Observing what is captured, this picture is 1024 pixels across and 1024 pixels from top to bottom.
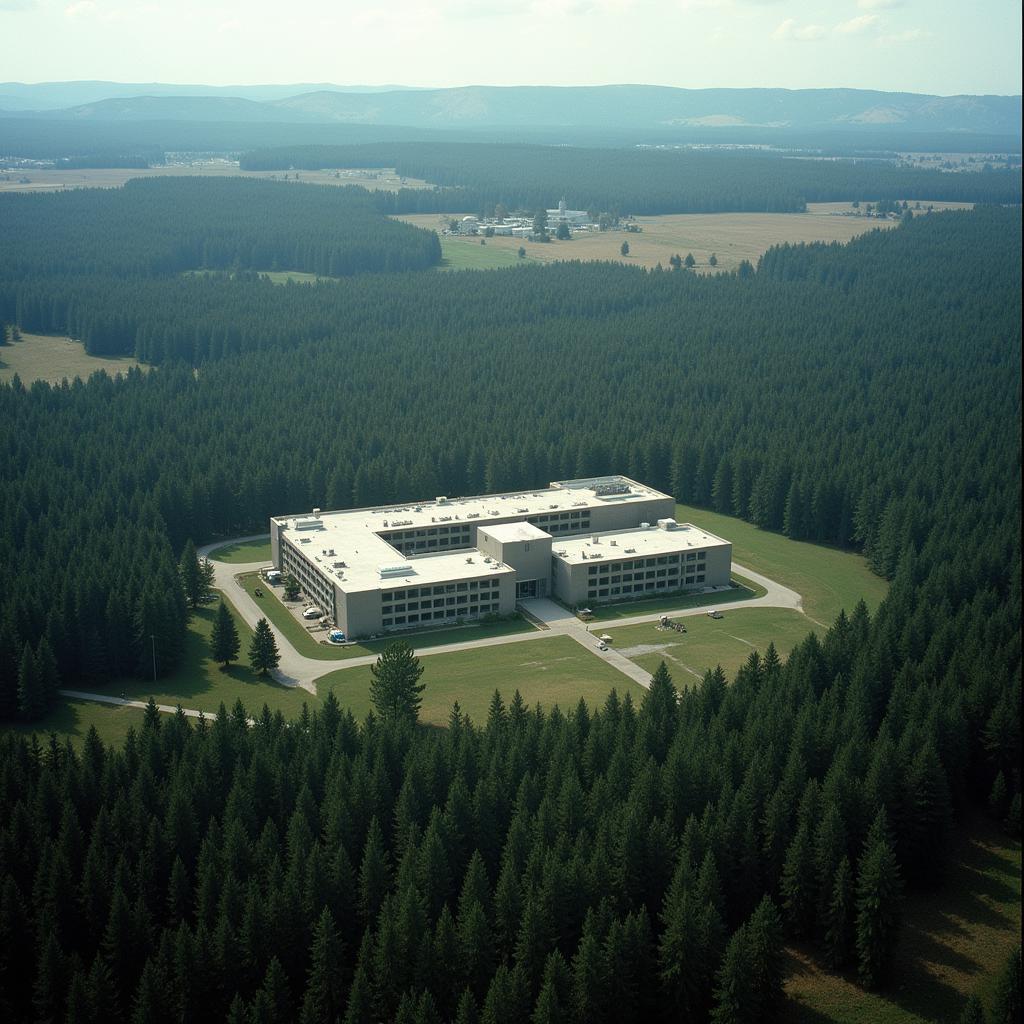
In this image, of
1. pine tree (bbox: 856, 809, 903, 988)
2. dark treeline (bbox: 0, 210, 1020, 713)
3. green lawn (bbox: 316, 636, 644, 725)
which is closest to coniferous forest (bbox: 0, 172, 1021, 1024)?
pine tree (bbox: 856, 809, 903, 988)

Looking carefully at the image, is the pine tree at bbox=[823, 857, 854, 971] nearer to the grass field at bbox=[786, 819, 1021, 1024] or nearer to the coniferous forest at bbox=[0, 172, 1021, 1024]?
the coniferous forest at bbox=[0, 172, 1021, 1024]

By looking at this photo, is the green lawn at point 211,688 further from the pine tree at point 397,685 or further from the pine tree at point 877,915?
the pine tree at point 877,915

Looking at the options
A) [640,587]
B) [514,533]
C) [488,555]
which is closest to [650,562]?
[640,587]

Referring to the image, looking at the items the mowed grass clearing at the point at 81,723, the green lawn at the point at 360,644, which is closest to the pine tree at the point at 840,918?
the green lawn at the point at 360,644

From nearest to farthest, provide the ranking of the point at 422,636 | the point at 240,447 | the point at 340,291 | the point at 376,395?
the point at 422,636, the point at 240,447, the point at 376,395, the point at 340,291

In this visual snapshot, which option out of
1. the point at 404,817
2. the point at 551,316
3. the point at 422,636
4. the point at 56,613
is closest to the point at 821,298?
the point at 551,316

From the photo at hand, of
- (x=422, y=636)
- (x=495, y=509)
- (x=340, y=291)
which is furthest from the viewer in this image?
(x=340, y=291)

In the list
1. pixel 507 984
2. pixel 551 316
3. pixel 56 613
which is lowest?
pixel 507 984

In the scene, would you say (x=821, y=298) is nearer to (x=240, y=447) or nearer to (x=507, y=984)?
(x=240, y=447)
